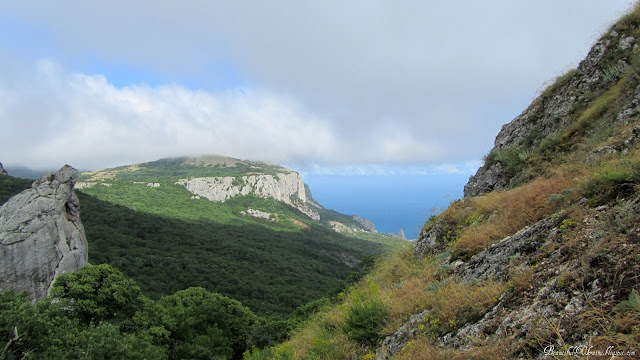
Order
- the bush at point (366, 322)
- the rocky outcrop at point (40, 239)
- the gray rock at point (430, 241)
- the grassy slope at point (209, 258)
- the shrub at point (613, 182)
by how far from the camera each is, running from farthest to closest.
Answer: the grassy slope at point (209, 258)
the rocky outcrop at point (40, 239)
the gray rock at point (430, 241)
the bush at point (366, 322)
the shrub at point (613, 182)

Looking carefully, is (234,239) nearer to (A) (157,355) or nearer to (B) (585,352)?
(A) (157,355)

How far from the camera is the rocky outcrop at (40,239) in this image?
1209 inches

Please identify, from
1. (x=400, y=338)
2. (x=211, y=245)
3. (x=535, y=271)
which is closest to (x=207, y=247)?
(x=211, y=245)

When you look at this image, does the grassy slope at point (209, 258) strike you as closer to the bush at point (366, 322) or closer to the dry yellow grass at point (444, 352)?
the bush at point (366, 322)

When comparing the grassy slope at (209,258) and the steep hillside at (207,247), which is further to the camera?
the steep hillside at (207,247)

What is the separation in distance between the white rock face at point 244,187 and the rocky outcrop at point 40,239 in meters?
101

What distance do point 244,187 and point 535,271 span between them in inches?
6298

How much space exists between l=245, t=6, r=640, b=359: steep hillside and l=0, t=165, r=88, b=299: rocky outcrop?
37.0 m

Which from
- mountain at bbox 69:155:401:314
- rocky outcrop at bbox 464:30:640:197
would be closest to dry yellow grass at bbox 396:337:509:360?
mountain at bbox 69:155:401:314

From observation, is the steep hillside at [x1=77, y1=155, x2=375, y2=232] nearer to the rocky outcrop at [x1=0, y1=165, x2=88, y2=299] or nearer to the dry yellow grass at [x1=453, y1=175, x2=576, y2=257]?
the rocky outcrop at [x1=0, y1=165, x2=88, y2=299]

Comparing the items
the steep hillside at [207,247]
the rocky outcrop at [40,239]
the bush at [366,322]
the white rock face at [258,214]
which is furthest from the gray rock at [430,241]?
the white rock face at [258,214]

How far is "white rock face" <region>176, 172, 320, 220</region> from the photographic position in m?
136

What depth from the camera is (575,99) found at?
9812 millimetres

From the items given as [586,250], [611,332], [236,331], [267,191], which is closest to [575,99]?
[586,250]
